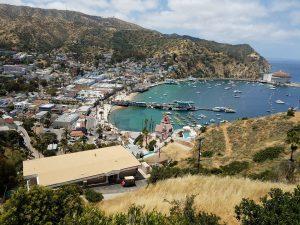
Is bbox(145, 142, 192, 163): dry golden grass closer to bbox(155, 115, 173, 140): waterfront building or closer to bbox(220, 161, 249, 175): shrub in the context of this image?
bbox(220, 161, 249, 175): shrub

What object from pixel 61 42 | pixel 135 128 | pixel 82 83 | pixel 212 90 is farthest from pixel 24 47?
pixel 135 128

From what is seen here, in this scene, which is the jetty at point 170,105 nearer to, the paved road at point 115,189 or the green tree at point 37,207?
the paved road at point 115,189

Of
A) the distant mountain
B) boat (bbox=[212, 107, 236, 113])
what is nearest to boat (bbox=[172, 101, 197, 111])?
boat (bbox=[212, 107, 236, 113])

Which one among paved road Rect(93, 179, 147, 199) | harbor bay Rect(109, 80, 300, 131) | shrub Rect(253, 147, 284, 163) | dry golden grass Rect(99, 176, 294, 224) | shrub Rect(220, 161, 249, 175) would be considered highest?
dry golden grass Rect(99, 176, 294, 224)

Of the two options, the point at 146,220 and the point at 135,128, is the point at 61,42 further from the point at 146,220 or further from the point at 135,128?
the point at 146,220

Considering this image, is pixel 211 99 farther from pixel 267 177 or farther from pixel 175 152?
pixel 267 177

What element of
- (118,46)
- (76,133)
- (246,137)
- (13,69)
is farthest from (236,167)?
(118,46)
